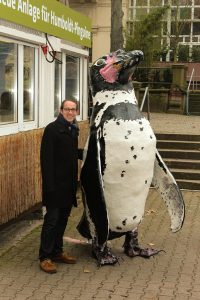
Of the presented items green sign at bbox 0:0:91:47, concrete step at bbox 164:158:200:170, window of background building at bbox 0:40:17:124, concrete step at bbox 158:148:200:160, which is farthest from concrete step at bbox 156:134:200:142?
window of background building at bbox 0:40:17:124

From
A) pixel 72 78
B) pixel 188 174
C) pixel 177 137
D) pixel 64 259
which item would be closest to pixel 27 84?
pixel 72 78

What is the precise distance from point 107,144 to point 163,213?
3017 mm

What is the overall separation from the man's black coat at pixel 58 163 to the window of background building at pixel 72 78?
372 centimetres

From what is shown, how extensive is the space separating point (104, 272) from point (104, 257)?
0.77 feet

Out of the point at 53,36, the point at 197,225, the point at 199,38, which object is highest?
the point at 199,38

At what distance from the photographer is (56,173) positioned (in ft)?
A: 17.3

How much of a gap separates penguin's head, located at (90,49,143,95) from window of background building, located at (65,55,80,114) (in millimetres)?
3288

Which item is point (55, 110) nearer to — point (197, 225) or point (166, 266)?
point (197, 225)

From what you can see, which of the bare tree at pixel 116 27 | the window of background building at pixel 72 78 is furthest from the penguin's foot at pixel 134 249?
the bare tree at pixel 116 27

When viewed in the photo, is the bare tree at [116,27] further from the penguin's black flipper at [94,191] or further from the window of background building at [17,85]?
the penguin's black flipper at [94,191]

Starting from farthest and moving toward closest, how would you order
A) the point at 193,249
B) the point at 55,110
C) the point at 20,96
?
the point at 55,110 → the point at 20,96 → the point at 193,249

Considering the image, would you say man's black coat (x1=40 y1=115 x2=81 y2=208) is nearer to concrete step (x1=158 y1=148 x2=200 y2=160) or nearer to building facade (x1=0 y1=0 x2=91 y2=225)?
building facade (x1=0 y1=0 x2=91 y2=225)

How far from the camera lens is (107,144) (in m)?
5.37

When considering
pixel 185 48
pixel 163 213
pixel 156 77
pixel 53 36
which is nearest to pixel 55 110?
pixel 53 36
